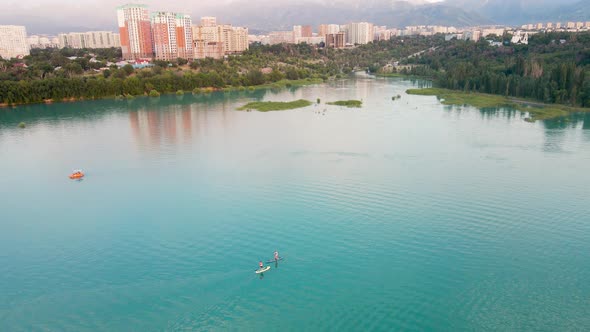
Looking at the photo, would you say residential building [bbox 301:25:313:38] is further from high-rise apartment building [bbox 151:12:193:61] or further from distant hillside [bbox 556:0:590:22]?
distant hillside [bbox 556:0:590:22]

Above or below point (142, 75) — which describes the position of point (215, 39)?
above

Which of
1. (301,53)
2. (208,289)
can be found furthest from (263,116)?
(301,53)

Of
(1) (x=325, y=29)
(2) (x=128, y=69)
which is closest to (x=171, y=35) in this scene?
(2) (x=128, y=69)

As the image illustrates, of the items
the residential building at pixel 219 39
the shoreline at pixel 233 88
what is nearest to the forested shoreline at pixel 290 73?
the shoreline at pixel 233 88

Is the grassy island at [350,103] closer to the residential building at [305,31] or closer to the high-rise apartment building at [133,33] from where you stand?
the high-rise apartment building at [133,33]

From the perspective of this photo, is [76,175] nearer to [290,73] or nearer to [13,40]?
[290,73]

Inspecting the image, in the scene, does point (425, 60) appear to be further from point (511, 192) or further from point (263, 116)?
point (511, 192)

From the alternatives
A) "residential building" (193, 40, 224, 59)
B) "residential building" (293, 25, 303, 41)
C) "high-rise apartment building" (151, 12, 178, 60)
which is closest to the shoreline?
"residential building" (193, 40, 224, 59)
